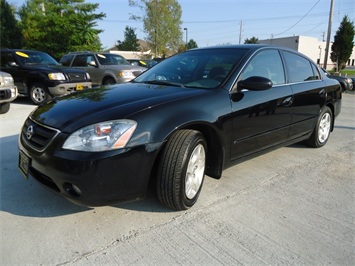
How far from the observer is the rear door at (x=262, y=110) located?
9.91 feet

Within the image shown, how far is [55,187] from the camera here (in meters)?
2.29

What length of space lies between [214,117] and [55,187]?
149 cm

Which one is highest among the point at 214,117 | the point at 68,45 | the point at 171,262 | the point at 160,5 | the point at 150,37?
the point at 160,5

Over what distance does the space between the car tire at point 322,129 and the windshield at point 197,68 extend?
6.63ft

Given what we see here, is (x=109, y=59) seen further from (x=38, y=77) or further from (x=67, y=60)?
(x=38, y=77)

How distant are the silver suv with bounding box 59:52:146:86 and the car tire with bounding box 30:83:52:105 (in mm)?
2647

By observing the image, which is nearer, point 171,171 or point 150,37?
point 171,171

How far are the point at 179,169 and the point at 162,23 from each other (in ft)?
110

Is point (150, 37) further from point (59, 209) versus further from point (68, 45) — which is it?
point (59, 209)

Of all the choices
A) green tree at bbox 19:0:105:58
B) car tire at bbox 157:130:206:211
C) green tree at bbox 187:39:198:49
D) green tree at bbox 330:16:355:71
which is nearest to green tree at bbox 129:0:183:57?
green tree at bbox 19:0:105:58

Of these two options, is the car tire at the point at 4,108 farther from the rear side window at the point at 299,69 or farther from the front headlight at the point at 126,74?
the rear side window at the point at 299,69

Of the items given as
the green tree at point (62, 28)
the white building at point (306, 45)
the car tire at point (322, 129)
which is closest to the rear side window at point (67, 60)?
the car tire at point (322, 129)

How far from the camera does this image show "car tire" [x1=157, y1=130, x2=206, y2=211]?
239 centimetres

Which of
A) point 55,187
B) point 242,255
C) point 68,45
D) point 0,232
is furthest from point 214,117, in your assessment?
point 68,45
